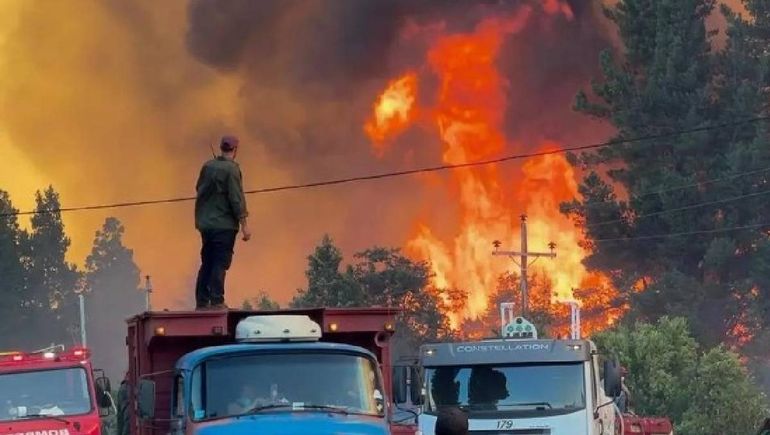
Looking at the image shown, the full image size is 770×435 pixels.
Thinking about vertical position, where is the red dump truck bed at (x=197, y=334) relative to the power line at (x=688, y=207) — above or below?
below

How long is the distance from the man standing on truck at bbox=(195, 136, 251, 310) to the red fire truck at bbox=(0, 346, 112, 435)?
5.19 ft

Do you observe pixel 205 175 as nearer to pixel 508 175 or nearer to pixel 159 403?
pixel 159 403

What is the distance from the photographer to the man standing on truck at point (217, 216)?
55.8 ft

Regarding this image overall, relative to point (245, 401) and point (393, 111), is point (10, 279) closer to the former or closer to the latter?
point (393, 111)

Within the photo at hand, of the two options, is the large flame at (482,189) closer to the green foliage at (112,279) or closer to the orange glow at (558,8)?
the orange glow at (558,8)

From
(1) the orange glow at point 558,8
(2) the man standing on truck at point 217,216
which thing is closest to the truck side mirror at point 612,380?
(2) the man standing on truck at point 217,216

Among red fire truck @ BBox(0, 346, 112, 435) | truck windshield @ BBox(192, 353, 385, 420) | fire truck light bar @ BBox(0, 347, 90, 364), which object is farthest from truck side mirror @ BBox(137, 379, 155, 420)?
fire truck light bar @ BBox(0, 347, 90, 364)

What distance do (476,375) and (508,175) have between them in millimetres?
54519

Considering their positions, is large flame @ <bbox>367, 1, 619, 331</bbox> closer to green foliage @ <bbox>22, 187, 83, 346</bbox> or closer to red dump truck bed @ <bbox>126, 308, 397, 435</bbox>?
green foliage @ <bbox>22, 187, 83, 346</bbox>

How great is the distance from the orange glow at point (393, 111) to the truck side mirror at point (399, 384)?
57868 mm

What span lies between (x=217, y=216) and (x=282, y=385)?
4365mm

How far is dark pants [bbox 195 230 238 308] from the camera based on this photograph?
17.1m

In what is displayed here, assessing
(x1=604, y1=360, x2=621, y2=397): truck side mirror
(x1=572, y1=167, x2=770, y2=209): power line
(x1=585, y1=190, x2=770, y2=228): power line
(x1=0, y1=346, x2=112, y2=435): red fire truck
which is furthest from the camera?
(x1=585, y1=190, x2=770, y2=228): power line

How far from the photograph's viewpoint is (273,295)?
83.9 m
